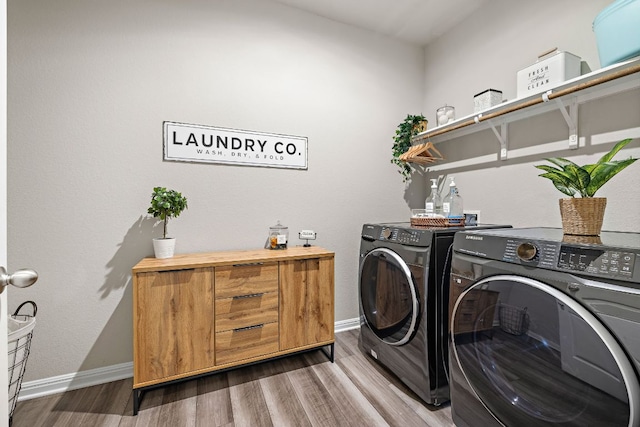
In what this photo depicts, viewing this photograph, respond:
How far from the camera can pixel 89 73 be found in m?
1.72

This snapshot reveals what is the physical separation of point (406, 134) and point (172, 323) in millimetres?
2271

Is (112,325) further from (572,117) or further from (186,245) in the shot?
(572,117)

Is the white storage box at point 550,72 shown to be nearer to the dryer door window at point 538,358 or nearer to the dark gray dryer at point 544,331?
the dark gray dryer at point 544,331

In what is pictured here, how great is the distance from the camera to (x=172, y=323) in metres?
1.55

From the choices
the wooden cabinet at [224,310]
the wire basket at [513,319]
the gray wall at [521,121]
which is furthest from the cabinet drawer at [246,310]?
the gray wall at [521,121]

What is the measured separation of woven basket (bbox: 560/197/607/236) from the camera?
1111 millimetres

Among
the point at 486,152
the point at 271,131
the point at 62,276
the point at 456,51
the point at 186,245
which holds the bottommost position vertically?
the point at 62,276

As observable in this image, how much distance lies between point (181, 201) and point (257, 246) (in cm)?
63

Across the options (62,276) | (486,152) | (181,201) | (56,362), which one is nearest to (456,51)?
(486,152)

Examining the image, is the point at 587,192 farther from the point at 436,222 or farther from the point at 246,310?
the point at 246,310

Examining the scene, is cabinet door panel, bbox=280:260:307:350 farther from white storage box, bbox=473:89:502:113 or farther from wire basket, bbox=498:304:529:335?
white storage box, bbox=473:89:502:113

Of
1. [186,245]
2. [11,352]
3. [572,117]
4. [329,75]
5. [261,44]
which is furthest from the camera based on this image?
[329,75]

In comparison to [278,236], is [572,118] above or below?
above

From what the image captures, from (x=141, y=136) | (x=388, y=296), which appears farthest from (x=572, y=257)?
(x=141, y=136)
